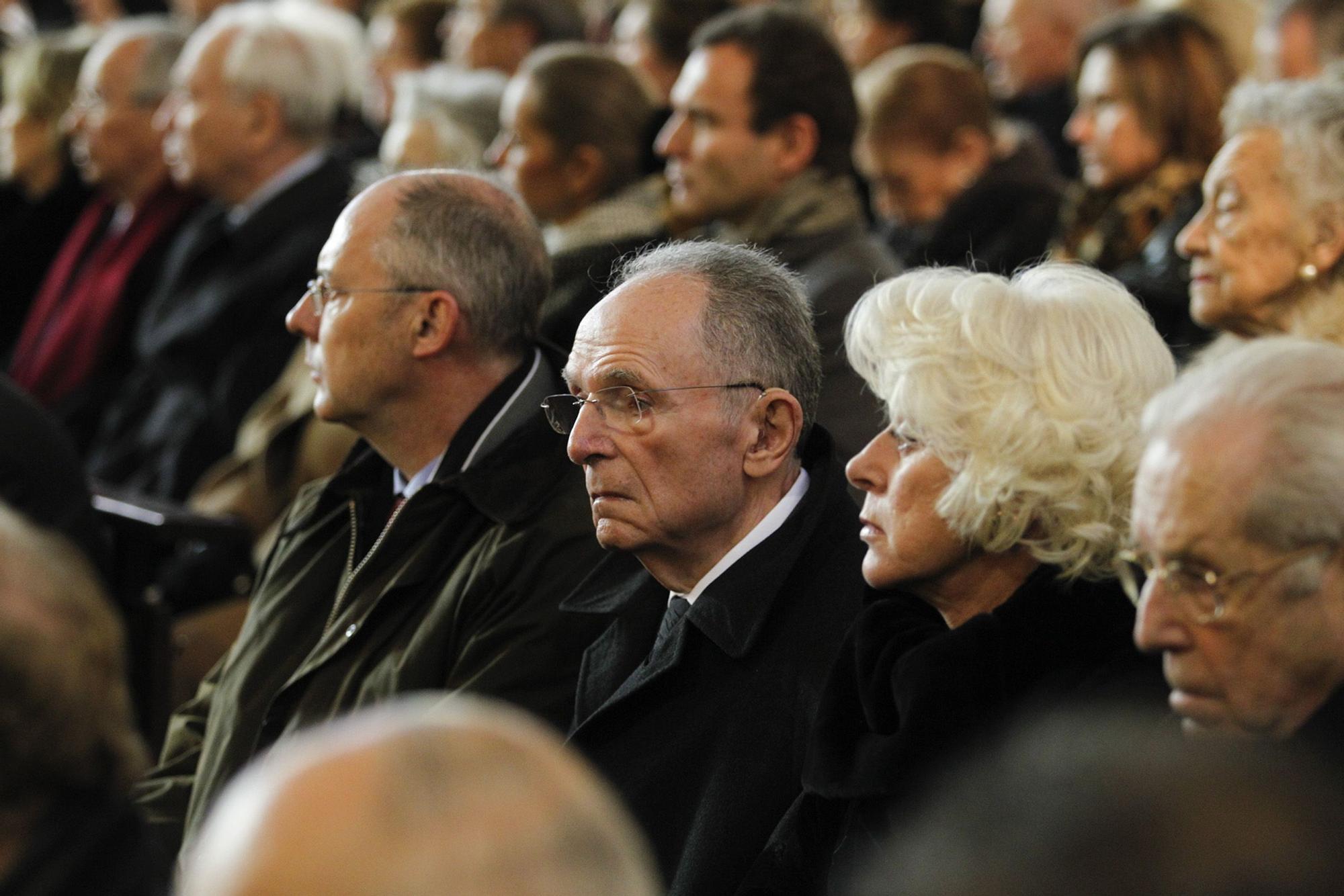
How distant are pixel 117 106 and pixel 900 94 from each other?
294 cm

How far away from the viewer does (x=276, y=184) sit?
221 inches

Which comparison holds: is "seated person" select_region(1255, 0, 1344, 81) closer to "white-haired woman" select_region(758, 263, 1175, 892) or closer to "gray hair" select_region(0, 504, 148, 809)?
"white-haired woman" select_region(758, 263, 1175, 892)

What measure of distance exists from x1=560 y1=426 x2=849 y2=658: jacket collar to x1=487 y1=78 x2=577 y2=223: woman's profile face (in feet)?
6.31

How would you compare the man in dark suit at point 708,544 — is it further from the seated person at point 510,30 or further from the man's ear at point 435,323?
the seated person at point 510,30

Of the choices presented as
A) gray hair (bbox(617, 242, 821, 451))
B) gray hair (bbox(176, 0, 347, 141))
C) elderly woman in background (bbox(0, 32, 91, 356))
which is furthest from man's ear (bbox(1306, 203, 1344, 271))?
elderly woman in background (bbox(0, 32, 91, 356))

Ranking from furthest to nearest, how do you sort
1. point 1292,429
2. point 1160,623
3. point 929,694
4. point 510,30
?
point 510,30 → point 929,694 → point 1160,623 → point 1292,429

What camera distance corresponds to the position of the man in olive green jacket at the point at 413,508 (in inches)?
115

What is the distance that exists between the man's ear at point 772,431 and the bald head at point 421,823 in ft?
5.01

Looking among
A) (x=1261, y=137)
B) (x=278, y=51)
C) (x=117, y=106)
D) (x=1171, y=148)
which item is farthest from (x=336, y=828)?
(x=117, y=106)

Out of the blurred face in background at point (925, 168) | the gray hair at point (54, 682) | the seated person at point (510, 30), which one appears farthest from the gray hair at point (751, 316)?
the seated person at point (510, 30)

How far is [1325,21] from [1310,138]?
1478 mm

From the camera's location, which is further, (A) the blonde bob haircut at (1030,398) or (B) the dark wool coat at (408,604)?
(B) the dark wool coat at (408,604)

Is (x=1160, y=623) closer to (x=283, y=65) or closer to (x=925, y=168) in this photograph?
(x=925, y=168)

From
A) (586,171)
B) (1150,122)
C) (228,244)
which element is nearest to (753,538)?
(586,171)
